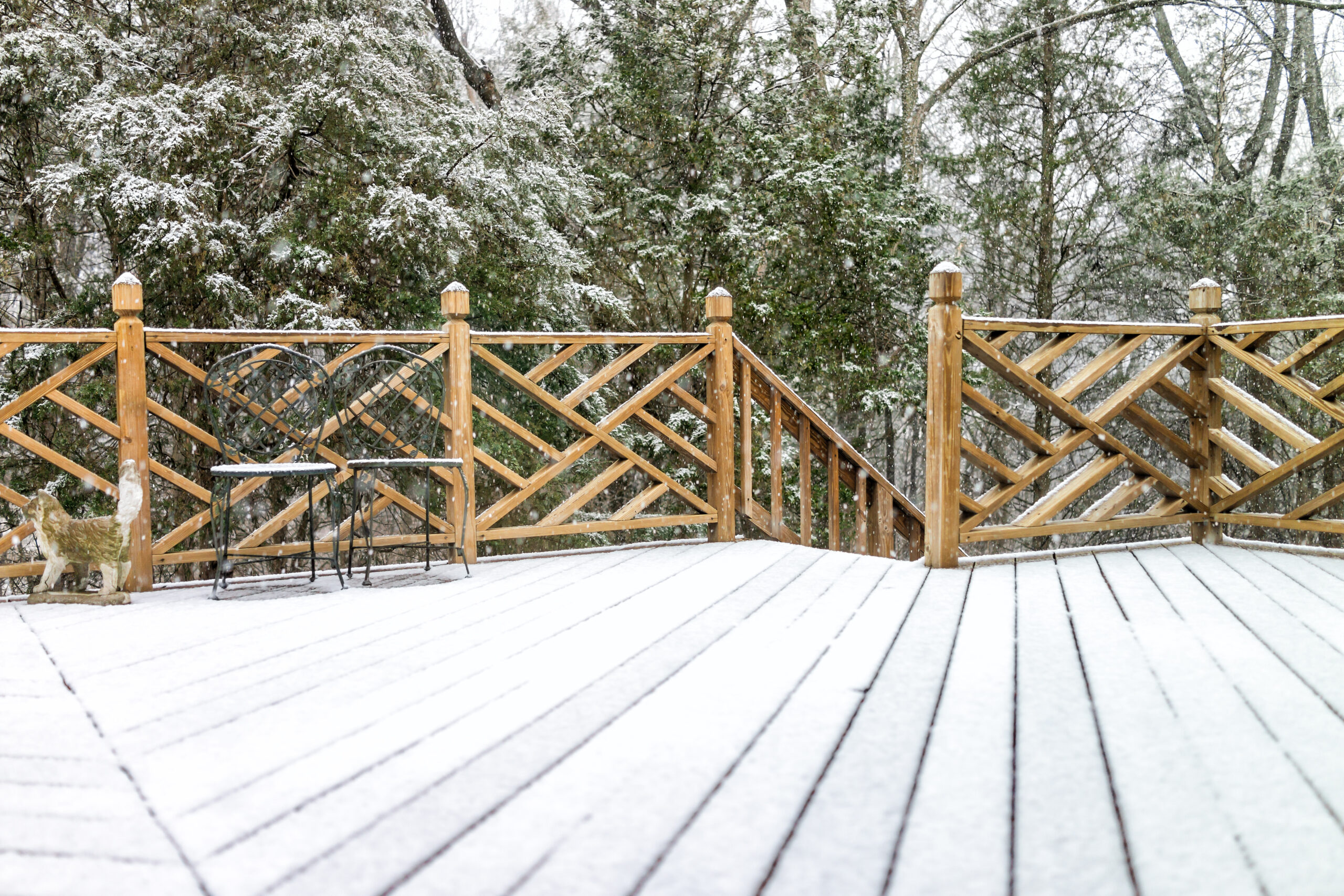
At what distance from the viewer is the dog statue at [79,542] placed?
3078 mm

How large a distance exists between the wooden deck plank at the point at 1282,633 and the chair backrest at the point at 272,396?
111 inches

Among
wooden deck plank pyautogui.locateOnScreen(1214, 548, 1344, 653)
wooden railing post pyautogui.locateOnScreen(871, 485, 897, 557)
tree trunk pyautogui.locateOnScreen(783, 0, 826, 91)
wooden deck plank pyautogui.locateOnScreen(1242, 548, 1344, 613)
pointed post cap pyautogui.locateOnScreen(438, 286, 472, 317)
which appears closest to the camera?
wooden deck plank pyautogui.locateOnScreen(1214, 548, 1344, 653)

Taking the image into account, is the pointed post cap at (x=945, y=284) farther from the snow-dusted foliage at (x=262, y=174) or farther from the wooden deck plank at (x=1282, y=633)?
the snow-dusted foliage at (x=262, y=174)

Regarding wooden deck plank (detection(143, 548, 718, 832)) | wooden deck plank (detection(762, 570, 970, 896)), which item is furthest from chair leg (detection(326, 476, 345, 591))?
wooden deck plank (detection(762, 570, 970, 896))

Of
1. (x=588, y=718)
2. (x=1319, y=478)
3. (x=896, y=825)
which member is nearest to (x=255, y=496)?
(x=588, y=718)

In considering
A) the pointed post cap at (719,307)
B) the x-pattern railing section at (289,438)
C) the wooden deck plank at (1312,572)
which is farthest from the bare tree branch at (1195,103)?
the x-pattern railing section at (289,438)

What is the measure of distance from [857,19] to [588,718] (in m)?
7.79

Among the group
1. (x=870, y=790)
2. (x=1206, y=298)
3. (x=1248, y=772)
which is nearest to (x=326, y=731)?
(x=870, y=790)

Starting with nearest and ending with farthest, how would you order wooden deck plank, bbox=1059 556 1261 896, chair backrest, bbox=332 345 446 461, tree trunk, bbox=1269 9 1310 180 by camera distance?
1. wooden deck plank, bbox=1059 556 1261 896
2. chair backrest, bbox=332 345 446 461
3. tree trunk, bbox=1269 9 1310 180

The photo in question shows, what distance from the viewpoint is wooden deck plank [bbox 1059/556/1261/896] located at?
45.1 inches

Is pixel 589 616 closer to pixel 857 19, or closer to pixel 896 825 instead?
pixel 896 825

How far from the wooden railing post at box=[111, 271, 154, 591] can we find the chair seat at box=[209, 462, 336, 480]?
1.51 ft

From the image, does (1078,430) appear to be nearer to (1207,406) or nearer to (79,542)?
(1207,406)

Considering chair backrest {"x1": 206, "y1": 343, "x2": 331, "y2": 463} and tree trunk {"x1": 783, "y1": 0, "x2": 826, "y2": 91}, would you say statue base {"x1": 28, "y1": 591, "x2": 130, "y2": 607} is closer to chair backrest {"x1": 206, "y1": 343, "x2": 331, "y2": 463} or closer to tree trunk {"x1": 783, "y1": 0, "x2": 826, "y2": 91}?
chair backrest {"x1": 206, "y1": 343, "x2": 331, "y2": 463}
